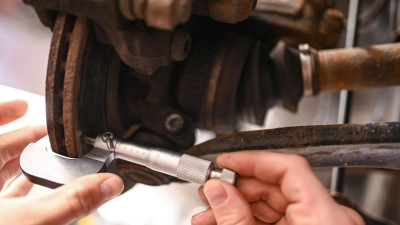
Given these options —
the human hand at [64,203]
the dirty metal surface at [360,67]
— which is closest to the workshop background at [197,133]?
the dirty metal surface at [360,67]

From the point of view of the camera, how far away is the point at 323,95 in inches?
43.6

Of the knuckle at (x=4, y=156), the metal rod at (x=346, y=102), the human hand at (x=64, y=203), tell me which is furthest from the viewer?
the metal rod at (x=346, y=102)

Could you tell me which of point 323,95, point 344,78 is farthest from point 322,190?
point 323,95

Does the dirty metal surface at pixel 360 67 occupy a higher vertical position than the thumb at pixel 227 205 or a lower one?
higher

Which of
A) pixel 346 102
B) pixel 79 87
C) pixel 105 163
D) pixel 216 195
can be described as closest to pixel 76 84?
pixel 79 87

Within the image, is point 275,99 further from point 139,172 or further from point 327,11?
point 139,172

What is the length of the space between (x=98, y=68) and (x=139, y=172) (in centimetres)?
22

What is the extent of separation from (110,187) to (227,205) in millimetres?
165

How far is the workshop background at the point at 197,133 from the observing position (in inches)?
33.1

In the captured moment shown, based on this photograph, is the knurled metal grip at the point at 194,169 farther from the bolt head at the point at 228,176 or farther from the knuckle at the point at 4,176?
the knuckle at the point at 4,176

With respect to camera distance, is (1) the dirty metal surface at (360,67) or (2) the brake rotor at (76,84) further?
(1) the dirty metal surface at (360,67)

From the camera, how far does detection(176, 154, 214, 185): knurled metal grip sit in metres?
0.52

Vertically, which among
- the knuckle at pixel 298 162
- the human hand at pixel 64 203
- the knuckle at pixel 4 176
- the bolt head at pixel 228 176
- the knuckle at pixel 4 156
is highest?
the knuckle at pixel 298 162

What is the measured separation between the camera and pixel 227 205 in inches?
19.4
